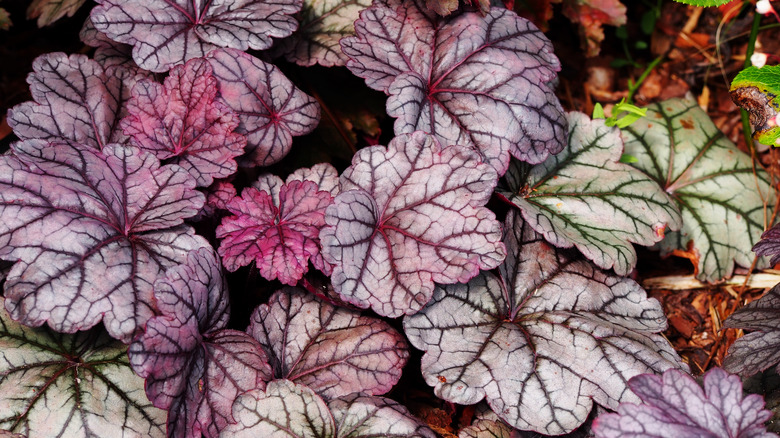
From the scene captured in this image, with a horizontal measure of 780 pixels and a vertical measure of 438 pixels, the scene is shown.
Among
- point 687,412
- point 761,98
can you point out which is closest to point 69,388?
point 687,412

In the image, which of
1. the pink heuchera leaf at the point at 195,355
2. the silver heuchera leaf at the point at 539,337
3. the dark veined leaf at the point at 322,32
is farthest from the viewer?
the dark veined leaf at the point at 322,32

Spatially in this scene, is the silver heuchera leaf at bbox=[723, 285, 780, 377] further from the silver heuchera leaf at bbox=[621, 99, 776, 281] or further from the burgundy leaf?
the burgundy leaf

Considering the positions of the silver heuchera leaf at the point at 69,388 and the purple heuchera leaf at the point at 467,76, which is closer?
the silver heuchera leaf at the point at 69,388

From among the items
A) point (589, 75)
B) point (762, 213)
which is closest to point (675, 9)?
point (589, 75)

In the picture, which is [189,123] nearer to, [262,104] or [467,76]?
[262,104]

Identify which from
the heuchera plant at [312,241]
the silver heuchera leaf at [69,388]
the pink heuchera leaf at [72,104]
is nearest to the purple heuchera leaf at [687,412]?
the heuchera plant at [312,241]

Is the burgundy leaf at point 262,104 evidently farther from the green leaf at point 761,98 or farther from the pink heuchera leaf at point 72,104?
the green leaf at point 761,98

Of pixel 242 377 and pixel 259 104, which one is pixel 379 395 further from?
pixel 259 104
